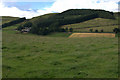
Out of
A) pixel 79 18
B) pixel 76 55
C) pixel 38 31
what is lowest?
pixel 76 55

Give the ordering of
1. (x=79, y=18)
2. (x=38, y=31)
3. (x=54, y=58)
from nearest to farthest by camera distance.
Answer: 1. (x=54, y=58)
2. (x=38, y=31)
3. (x=79, y=18)

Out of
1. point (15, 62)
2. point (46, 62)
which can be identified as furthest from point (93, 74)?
point (15, 62)

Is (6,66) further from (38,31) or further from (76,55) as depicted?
(38,31)

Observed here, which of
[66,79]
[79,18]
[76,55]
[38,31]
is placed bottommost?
[66,79]

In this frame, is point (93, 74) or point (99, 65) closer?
point (93, 74)

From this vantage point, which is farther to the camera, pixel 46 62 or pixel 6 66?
pixel 46 62

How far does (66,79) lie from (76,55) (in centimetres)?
667

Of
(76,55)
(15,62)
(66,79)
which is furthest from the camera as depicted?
(76,55)

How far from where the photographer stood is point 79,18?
A: 469 ft

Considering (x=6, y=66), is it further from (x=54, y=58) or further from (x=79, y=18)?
(x=79, y=18)

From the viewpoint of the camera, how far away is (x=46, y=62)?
603 inches

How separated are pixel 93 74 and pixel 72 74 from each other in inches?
72.7

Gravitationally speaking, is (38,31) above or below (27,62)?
above

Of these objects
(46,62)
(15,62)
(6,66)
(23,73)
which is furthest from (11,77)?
(46,62)
